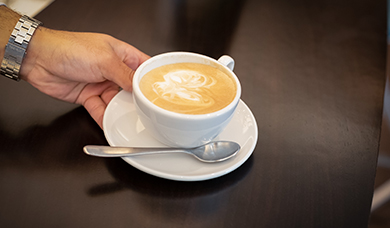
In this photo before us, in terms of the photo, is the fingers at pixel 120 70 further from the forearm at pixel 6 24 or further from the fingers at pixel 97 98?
the forearm at pixel 6 24

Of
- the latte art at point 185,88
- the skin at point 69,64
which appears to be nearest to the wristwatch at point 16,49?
the skin at point 69,64

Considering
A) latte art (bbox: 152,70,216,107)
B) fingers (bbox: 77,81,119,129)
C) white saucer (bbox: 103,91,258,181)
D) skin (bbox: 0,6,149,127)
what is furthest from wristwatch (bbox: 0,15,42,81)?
latte art (bbox: 152,70,216,107)

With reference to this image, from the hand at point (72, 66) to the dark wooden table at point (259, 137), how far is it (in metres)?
0.05

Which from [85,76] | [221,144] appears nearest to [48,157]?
[85,76]

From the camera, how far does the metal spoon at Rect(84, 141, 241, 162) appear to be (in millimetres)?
733

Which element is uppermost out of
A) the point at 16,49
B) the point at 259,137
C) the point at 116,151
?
the point at 16,49

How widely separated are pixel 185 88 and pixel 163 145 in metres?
0.17

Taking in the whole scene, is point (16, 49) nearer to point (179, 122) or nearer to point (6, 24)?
point (6, 24)

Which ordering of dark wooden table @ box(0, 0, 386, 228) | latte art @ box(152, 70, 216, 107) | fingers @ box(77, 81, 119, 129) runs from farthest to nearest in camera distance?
fingers @ box(77, 81, 119, 129) → latte art @ box(152, 70, 216, 107) → dark wooden table @ box(0, 0, 386, 228)

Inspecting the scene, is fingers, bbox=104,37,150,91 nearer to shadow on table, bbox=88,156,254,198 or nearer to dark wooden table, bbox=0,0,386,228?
dark wooden table, bbox=0,0,386,228

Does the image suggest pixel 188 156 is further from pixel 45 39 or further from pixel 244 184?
pixel 45 39

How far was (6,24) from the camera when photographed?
3.30 ft

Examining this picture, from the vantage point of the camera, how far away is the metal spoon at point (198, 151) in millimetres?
733

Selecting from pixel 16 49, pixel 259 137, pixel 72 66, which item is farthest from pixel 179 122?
pixel 16 49
